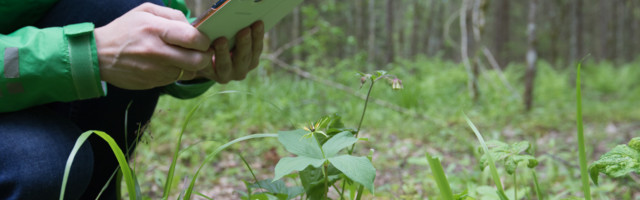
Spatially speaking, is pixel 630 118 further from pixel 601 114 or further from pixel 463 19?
pixel 463 19

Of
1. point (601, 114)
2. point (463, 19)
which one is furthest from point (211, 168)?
point (601, 114)

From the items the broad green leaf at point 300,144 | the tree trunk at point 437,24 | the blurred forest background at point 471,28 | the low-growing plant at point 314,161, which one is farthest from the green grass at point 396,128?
the tree trunk at point 437,24

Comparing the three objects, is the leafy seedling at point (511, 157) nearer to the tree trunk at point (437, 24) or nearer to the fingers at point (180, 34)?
the fingers at point (180, 34)

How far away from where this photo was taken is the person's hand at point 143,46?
824 mm

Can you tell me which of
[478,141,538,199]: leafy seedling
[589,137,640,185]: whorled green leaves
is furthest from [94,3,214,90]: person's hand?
[589,137,640,185]: whorled green leaves

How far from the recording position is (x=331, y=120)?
2.85 feet

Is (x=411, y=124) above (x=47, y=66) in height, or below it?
above

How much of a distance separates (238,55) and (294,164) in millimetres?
526

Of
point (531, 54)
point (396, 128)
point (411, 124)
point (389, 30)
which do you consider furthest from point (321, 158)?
point (389, 30)

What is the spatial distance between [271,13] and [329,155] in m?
0.46

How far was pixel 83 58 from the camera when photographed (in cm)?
80

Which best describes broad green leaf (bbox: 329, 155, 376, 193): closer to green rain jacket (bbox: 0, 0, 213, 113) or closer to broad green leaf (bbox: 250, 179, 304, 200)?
broad green leaf (bbox: 250, 179, 304, 200)

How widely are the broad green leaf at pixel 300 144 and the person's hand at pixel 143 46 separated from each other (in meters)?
0.30

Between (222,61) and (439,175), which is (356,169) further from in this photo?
(222,61)
